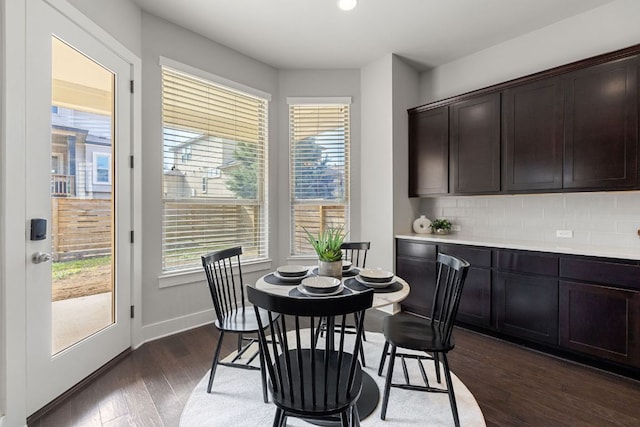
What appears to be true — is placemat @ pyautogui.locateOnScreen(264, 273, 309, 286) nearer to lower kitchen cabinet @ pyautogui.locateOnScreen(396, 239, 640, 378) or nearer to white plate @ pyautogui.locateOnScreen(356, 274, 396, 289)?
white plate @ pyautogui.locateOnScreen(356, 274, 396, 289)

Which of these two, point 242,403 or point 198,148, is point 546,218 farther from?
point 198,148

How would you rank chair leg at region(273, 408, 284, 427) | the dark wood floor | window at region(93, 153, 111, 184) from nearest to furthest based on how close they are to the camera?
chair leg at region(273, 408, 284, 427) < the dark wood floor < window at region(93, 153, 111, 184)

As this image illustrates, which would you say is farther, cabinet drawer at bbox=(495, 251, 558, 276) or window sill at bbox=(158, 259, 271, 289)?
Answer: window sill at bbox=(158, 259, 271, 289)

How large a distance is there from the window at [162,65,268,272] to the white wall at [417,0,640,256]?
227cm

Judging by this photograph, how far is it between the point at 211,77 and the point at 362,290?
2.82 metres

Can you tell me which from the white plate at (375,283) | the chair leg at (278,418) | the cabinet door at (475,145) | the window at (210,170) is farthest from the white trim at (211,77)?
the chair leg at (278,418)

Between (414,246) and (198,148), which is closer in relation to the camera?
(198,148)

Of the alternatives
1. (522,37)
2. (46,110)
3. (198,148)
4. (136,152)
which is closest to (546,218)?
(522,37)

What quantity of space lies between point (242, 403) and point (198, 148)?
2456mm

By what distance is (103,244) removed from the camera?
2.47m

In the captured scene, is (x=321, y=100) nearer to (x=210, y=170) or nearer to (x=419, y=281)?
(x=210, y=170)

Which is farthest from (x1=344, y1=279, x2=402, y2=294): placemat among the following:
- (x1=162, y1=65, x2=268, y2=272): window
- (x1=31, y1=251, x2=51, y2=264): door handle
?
(x1=162, y1=65, x2=268, y2=272): window

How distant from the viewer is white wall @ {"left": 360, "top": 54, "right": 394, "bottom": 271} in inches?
147

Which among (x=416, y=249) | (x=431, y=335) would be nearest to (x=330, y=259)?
(x=431, y=335)
